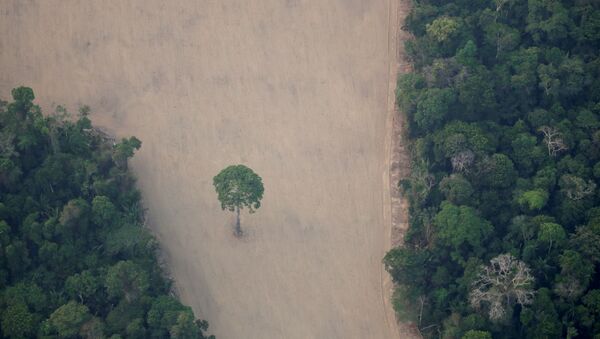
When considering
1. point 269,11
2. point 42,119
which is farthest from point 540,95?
point 42,119

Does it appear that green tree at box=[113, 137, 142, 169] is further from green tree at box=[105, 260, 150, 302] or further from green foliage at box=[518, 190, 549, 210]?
green foliage at box=[518, 190, 549, 210]

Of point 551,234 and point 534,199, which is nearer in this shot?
point 551,234

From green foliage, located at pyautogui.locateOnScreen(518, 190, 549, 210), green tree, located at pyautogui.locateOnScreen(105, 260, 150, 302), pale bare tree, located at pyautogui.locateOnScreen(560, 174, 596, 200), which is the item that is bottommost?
green tree, located at pyautogui.locateOnScreen(105, 260, 150, 302)

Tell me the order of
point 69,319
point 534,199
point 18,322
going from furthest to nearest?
point 534,199 → point 69,319 → point 18,322

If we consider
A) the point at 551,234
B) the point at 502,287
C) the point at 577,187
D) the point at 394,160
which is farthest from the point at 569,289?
the point at 394,160

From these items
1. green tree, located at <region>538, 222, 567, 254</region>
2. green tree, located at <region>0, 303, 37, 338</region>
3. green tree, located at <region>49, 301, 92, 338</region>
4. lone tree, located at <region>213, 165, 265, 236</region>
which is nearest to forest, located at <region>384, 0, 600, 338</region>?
green tree, located at <region>538, 222, 567, 254</region>

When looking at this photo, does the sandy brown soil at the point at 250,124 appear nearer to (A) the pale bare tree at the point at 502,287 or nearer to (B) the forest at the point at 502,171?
(B) the forest at the point at 502,171

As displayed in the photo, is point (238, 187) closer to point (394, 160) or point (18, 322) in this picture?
point (394, 160)

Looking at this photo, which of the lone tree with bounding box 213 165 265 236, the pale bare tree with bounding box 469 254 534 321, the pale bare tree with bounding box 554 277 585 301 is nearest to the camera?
the pale bare tree with bounding box 554 277 585 301
